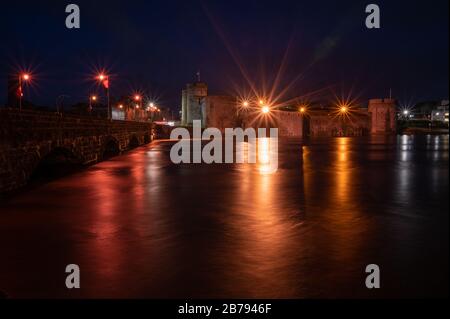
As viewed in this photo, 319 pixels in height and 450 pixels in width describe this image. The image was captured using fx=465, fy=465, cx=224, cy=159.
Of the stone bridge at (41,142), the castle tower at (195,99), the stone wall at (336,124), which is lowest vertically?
the stone bridge at (41,142)

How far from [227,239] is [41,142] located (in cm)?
999

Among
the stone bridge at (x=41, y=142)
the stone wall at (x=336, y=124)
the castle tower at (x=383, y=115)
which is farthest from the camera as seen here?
the castle tower at (x=383, y=115)

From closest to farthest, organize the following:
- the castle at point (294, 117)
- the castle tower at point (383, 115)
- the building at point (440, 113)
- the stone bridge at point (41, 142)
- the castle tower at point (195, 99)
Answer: the stone bridge at point (41, 142)
the castle at point (294, 117)
the castle tower at point (195, 99)
the castle tower at point (383, 115)
the building at point (440, 113)

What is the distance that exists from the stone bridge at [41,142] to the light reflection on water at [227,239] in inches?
35.1

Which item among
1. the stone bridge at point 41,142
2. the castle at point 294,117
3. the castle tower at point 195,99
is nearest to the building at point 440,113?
the castle at point 294,117

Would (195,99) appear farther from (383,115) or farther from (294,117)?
(383,115)

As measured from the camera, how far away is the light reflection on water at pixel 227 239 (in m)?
5.66

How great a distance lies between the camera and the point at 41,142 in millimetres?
15617

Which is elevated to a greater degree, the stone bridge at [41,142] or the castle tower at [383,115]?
the castle tower at [383,115]

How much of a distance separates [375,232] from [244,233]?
2410mm

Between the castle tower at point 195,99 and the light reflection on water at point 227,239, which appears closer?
the light reflection on water at point 227,239

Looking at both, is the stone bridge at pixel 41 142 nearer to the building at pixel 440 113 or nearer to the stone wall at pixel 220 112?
the stone wall at pixel 220 112

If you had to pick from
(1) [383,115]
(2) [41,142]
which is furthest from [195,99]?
(2) [41,142]
